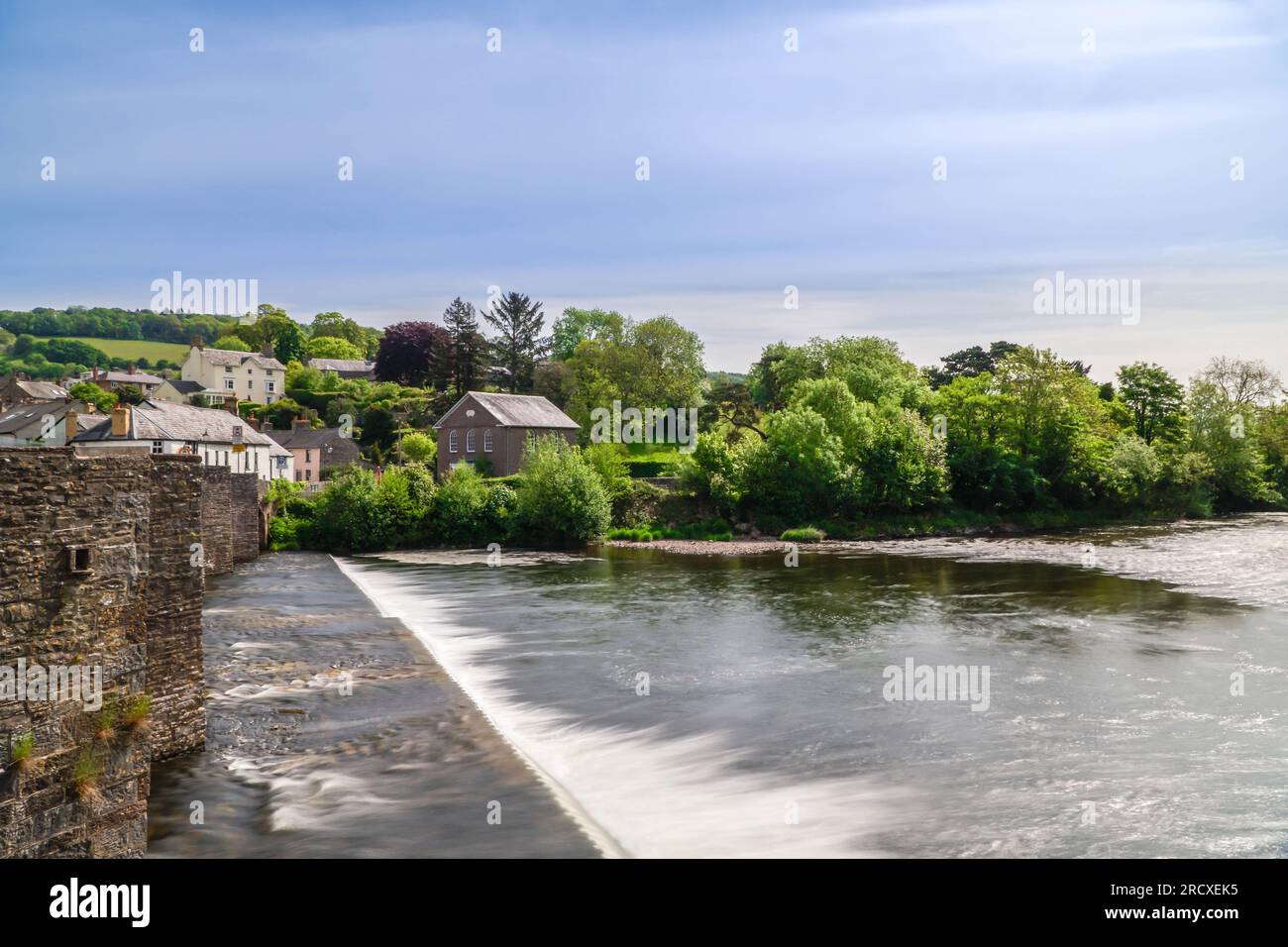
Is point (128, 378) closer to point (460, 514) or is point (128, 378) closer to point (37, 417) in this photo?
point (37, 417)

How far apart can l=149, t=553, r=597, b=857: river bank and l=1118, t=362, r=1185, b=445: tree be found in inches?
2377

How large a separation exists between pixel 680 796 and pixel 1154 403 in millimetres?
63534

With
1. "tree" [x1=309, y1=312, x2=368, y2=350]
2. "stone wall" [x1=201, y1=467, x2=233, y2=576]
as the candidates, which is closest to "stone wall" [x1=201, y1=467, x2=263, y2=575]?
"stone wall" [x1=201, y1=467, x2=233, y2=576]

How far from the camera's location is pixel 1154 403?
64.0 meters

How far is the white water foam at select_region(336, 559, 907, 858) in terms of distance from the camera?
11352 mm

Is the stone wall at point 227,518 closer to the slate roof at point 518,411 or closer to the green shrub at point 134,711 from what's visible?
the green shrub at point 134,711

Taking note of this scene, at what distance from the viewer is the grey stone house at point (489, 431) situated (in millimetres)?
62625

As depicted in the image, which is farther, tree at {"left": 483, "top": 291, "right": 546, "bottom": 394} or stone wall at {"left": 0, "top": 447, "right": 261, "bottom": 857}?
tree at {"left": 483, "top": 291, "right": 546, "bottom": 394}

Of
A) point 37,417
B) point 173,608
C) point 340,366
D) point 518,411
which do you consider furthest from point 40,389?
point 173,608

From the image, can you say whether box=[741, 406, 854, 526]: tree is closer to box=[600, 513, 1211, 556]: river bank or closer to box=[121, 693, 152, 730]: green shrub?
box=[600, 513, 1211, 556]: river bank

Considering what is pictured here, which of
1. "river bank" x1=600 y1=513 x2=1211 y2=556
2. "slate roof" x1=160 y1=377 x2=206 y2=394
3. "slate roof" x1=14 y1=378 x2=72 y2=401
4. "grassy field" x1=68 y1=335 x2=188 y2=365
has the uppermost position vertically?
"grassy field" x1=68 y1=335 x2=188 y2=365
